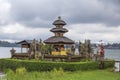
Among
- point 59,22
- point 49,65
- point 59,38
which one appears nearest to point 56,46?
point 59,38

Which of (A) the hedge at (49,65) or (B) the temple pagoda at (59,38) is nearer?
(A) the hedge at (49,65)

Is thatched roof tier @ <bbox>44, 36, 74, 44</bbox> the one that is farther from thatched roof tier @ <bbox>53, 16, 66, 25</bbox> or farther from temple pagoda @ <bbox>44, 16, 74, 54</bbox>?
thatched roof tier @ <bbox>53, 16, 66, 25</bbox>

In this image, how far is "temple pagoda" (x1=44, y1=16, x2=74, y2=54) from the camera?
47.9 meters

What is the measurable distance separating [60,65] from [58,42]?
921 cm

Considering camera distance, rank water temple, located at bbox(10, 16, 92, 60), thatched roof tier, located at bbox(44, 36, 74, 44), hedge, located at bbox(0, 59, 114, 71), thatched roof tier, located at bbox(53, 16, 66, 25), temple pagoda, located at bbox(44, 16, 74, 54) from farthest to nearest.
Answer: thatched roof tier, located at bbox(53, 16, 66, 25)
temple pagoda, located at bbox(44, 16, 74, 54)
thatched roof tier, located at bbox(44, 36, 74, 44)
water temple, located at bbox(10, 16, 92, 60)
hedge, located at bbox(0, 59, 114, 71)

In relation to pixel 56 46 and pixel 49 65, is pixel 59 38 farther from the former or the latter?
pixel 49 65

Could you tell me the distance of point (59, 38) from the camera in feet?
159

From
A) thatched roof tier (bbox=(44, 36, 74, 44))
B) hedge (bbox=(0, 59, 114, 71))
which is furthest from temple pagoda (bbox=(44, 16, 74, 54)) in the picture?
hedge (bbox=(0, 59, 114, 71))

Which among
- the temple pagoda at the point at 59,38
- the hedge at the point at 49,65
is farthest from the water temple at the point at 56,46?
the hedge at the point at 49,65

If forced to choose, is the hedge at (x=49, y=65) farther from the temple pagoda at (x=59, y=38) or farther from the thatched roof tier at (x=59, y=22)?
the thatched roof tier at (x=59, y=22)

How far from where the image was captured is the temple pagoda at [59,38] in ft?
157

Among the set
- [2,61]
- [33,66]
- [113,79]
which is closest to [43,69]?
[33,66]

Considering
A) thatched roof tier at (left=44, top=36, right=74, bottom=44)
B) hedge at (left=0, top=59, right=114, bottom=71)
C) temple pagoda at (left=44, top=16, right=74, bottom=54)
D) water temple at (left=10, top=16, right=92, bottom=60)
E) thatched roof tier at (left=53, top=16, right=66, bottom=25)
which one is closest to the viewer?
hedge at (left=0, top=59, right=114, bottom=71)

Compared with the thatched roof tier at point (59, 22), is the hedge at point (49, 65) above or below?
below
